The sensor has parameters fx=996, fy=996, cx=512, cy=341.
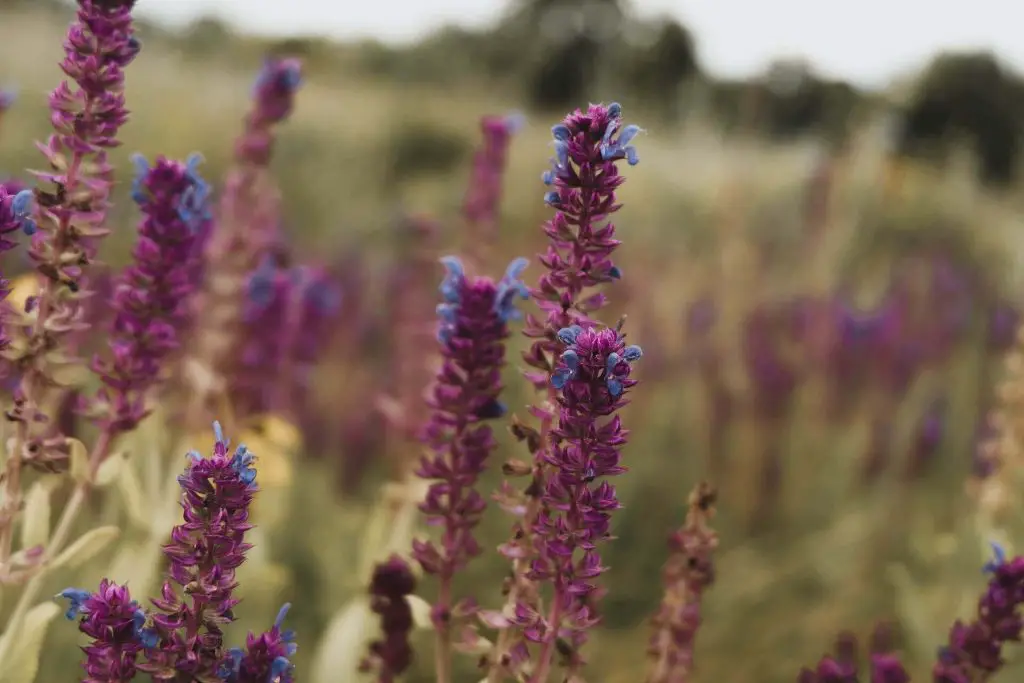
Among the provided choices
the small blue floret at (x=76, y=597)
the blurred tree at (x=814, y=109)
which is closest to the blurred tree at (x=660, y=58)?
the blurred tree at (x=814, y=109)

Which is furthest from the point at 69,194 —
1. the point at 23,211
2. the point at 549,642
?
the point at 549,642

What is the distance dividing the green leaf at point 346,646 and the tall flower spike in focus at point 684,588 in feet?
1.90

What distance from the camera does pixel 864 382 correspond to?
5.49 metres

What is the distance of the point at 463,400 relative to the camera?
4.24 ft

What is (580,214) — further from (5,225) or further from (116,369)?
(116,369)

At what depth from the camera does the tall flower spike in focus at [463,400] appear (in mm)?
1285

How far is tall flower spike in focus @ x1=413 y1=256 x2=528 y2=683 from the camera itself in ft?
4.22

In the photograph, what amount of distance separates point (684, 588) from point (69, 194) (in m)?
0.96

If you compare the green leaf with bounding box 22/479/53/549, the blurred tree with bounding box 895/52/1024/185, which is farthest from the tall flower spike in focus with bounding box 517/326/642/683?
the blurred tree with bounding box 895/52/1024/185

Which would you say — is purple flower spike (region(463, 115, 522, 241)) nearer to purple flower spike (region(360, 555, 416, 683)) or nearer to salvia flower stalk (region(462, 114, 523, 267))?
salvia flower stalk (region(462, 114, 523, 267))

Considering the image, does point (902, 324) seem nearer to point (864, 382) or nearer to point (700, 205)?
point (864, 382)

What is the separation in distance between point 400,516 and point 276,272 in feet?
2.58

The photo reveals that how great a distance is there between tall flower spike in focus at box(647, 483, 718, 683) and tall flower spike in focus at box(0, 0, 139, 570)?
83 cm

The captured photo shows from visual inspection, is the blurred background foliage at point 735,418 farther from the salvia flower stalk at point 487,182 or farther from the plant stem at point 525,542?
the plant stem at point 525,542
